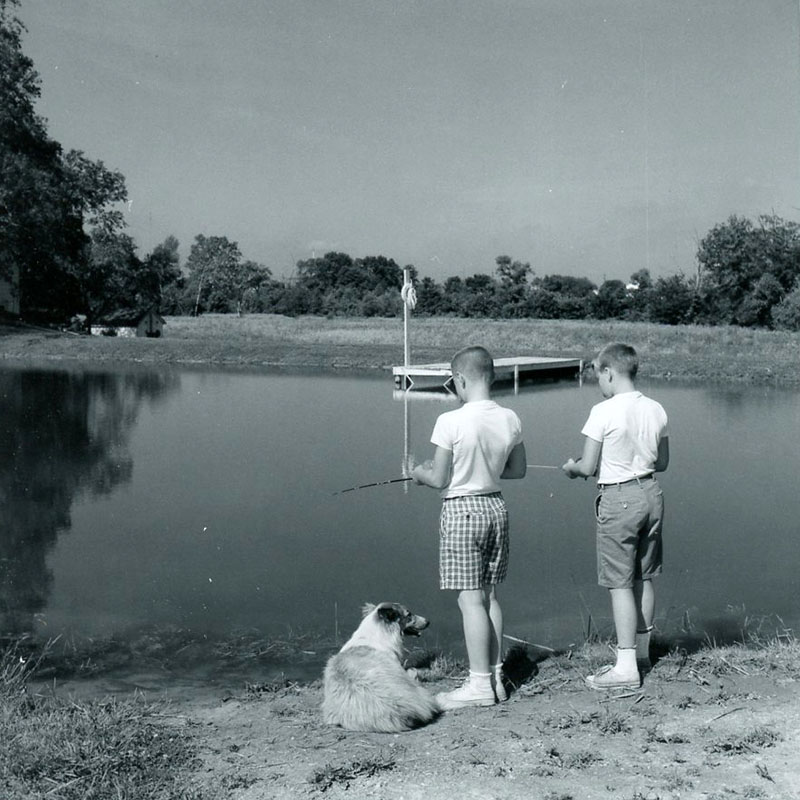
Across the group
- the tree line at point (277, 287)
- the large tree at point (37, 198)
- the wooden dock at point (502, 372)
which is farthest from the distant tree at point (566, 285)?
the wooden dock at point (502, 372)

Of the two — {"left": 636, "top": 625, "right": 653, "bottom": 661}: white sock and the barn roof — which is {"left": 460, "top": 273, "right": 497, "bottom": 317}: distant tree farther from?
{"left": 636, "top": 625, "right": 653, "bottom": 661}: white sock

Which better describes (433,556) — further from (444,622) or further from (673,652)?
(673,652)

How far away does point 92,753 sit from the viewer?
331cm

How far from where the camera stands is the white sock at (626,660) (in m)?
4.16

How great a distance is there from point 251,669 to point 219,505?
4496 mm

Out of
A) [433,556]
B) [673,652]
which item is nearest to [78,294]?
[433,556]

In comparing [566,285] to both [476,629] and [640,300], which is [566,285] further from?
[476,629]

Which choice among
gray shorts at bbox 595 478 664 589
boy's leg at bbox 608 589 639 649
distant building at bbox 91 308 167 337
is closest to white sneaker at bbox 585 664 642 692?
boy's leg at bbox 608 589 639 649

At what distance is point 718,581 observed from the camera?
686 cm

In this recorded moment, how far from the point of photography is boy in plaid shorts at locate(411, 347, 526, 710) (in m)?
Answer: 4.02

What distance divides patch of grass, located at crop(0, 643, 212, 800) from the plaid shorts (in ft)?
4.21

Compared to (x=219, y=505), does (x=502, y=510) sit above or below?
above

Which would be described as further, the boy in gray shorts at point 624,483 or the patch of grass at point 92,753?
the boy in gray shorts at point 624,483

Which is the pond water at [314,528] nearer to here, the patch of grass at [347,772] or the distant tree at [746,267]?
the patch of grass at [347,772]
